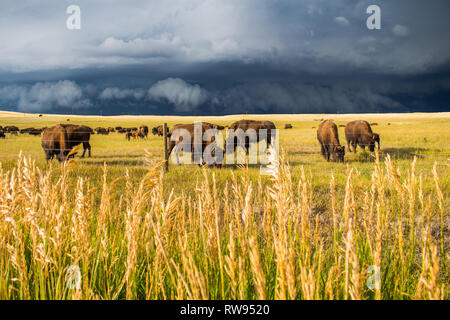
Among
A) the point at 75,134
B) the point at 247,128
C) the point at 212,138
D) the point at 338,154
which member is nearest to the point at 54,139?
the point at 75,134

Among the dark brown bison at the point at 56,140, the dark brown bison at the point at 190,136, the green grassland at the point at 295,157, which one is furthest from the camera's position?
the dark brown bison at the point at 56,140

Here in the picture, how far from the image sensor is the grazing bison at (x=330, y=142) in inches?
604

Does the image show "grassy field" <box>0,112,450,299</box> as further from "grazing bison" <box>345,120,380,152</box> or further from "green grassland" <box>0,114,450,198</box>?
"grazing bison" <box>345,120,380,152</box>

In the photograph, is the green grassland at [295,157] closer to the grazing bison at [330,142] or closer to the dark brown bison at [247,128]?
the grazing bison at [330,142]

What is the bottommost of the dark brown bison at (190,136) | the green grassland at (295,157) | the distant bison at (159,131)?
the green grassland at (295,157)

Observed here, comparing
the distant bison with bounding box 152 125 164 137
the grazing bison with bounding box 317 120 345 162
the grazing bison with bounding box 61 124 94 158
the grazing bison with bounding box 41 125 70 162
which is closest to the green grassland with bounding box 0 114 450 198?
the grazing bison with bounding box 317 120 345 162

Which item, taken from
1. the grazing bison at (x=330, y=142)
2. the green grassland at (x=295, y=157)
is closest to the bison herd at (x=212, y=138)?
the grazing bison at (x=330, y=142)

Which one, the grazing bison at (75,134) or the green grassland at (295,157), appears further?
the grazing bison at (75,134)

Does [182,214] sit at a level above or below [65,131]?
below

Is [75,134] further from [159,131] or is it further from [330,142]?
[159,131]
